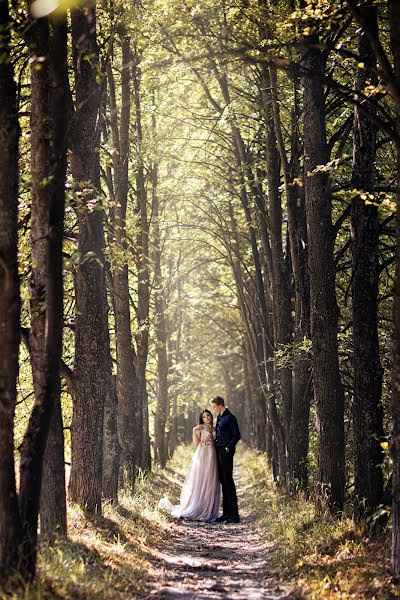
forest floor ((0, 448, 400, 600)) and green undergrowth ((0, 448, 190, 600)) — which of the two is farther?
forest floor ((0, 448, 400, 600))

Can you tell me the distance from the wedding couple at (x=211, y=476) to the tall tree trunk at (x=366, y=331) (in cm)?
660

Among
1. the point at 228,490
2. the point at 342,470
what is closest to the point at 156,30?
the point at 342,470

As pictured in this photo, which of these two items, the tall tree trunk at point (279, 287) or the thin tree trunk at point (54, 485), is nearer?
the thin tree trunk at point (54, 485)

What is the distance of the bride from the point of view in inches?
670

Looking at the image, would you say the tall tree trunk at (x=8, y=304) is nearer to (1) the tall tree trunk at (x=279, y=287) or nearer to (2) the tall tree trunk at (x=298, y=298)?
(2) the tall tree trunk at (x=298, y=298)

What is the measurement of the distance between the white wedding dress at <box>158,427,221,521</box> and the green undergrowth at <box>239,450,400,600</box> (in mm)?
2711

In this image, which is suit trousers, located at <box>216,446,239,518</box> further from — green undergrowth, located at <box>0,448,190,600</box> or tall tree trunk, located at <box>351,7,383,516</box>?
tall tree trunk, located at <box>351,7,383,516</box>

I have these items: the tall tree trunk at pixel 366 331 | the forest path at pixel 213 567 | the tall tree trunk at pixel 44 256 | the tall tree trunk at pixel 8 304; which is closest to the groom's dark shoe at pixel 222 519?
the forest path at pixel 213 567

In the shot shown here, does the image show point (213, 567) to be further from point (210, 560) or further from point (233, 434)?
point (233, 434)

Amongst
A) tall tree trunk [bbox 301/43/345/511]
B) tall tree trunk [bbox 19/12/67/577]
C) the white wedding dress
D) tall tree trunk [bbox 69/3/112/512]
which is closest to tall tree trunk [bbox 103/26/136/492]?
the white wedding dress

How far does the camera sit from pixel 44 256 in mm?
8094

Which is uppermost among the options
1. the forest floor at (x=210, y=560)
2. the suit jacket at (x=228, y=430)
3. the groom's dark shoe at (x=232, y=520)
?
the suit jacket at (x=228, y=430)

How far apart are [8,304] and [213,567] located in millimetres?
4931

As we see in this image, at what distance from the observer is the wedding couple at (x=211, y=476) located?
1686cm
